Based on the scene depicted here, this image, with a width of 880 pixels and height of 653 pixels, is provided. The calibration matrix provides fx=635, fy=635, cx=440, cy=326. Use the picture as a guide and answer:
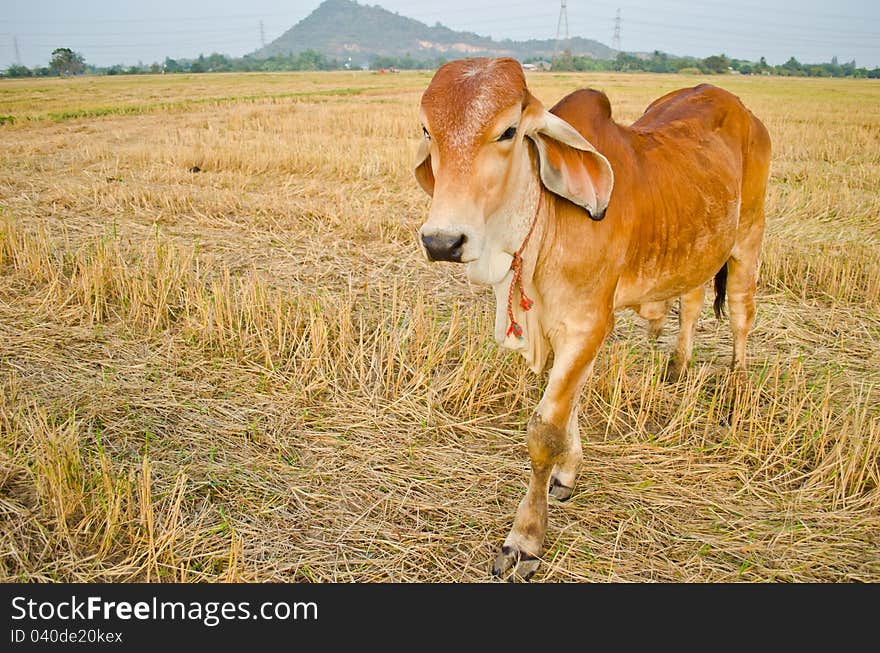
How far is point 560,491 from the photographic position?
10.5ft

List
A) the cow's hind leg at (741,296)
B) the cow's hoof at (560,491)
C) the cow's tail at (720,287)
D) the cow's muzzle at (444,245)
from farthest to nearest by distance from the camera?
the cow's tail at (720,287) → the cow's hind leg at (741,296) → the cow's hoof at (560,491) → the cow's muzzle at (444,245)

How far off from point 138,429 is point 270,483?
35.7 inches

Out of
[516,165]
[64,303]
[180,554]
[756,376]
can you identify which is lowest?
[180,554]

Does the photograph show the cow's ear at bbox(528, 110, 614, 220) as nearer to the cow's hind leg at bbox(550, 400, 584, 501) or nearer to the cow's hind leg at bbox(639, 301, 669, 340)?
the cow's hind leg at bbox(550, 400, 584, 501)

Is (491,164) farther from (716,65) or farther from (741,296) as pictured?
(716,65)

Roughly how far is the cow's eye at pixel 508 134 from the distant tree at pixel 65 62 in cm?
5480

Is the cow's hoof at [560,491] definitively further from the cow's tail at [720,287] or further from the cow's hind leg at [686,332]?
the cow's tail at [720,287]

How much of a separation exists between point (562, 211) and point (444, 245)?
862mm

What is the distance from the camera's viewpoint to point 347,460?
11.0 feet

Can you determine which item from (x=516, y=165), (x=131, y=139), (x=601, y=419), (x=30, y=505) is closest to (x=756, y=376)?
(x=601, y=419)

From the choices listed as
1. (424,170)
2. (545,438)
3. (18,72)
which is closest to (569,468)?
(545,438)

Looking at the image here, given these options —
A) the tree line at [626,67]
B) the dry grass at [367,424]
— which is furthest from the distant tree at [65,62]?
the dry grass at [367,424]

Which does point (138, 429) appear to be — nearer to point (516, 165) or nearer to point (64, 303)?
point (64, 303)

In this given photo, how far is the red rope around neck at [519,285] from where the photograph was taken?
8.61ft
